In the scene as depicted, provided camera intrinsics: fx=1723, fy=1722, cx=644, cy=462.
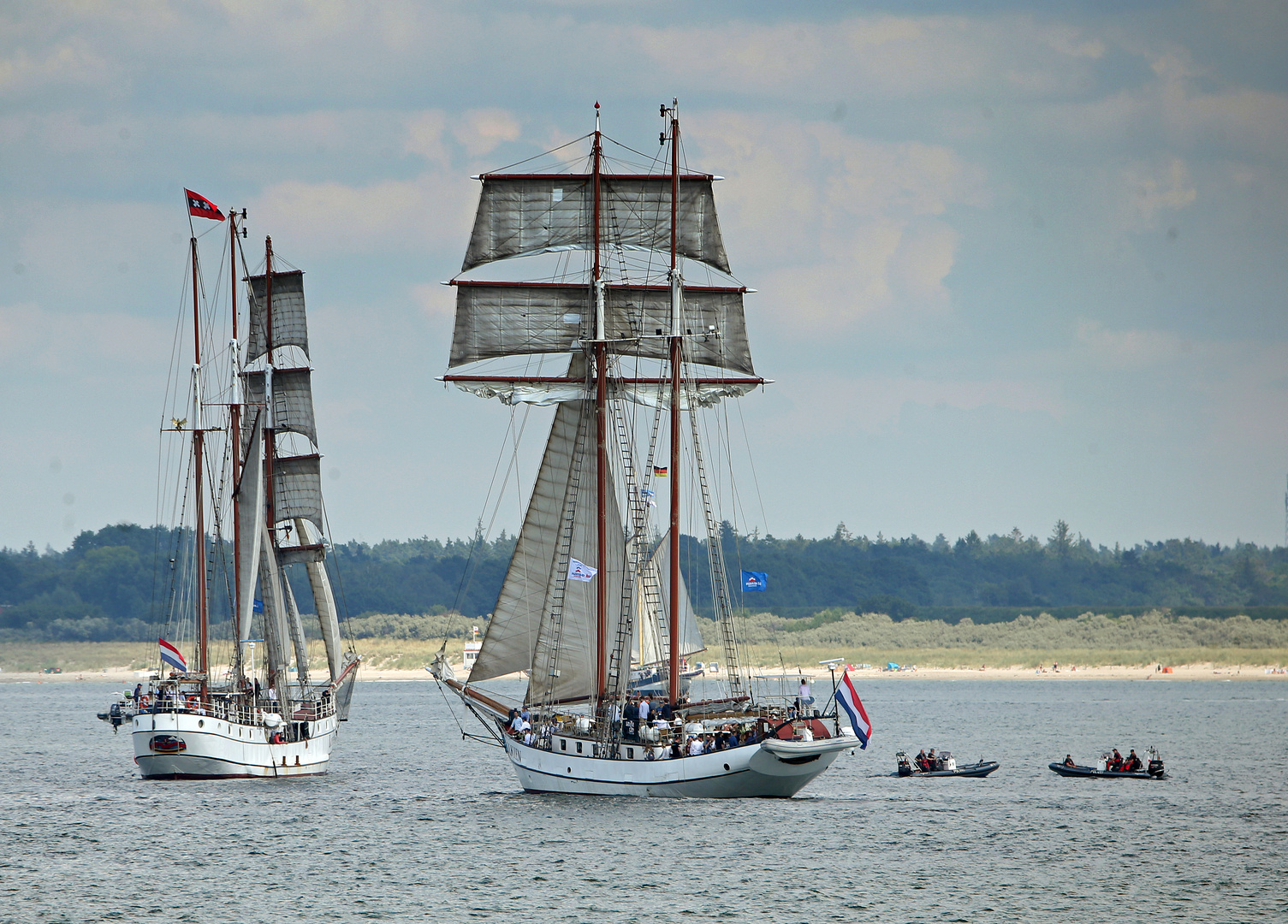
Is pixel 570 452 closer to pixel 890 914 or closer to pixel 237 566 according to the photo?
pixel 237 566

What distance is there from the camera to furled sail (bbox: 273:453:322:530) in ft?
283

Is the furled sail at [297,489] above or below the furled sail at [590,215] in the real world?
below

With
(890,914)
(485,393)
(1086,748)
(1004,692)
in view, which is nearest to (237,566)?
(485,393)

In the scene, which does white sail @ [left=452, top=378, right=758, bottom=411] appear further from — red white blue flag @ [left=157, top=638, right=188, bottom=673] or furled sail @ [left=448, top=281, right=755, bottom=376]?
red white blue flag @ [left=157, top=638, right=188, bottom=673]

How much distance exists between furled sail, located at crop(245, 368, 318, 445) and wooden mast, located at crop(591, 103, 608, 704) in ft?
71.2

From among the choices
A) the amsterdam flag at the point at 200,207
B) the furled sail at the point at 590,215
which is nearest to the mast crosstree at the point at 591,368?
the furled sail at the point at 590,215

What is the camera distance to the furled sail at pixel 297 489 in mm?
86312

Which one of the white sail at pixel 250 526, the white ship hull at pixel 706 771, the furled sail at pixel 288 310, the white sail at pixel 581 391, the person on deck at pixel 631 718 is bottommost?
the white ship hull at pixel 706 771

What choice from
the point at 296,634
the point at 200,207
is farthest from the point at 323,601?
the point at 200,207

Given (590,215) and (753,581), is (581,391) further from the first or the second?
(753,581)

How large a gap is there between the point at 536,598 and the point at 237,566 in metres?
17.6

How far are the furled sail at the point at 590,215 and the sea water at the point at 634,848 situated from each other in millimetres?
19894

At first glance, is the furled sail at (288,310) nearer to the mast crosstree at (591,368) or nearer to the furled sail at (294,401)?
the furled sail at (294,401)

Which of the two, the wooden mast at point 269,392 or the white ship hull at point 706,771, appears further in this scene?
the wooden mast at point 269,392
